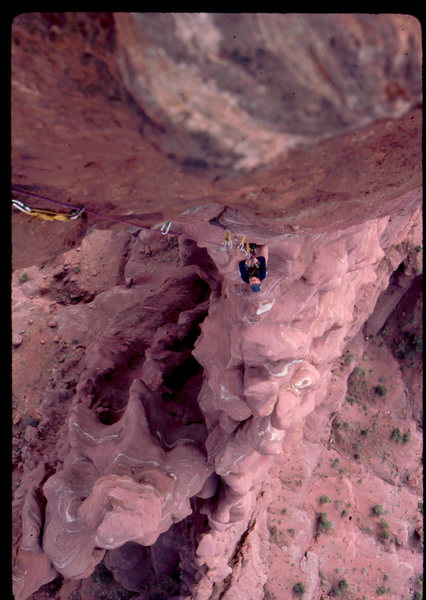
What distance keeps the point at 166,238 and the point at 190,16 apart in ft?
26.1

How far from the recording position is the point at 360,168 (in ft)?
11.5

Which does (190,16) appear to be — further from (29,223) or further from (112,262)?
(112,262)

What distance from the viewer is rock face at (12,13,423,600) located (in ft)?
8.09

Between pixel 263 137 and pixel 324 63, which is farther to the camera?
pixel 263 137

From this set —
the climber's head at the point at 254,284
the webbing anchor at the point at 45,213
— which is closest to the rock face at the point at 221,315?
the webbing anchor at the point at 45,213

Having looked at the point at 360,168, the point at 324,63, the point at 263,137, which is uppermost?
the point at 324,63

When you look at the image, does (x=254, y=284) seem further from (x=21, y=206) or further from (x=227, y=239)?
(x=21, y=206)

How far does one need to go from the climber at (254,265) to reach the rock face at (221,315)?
0.17 metres

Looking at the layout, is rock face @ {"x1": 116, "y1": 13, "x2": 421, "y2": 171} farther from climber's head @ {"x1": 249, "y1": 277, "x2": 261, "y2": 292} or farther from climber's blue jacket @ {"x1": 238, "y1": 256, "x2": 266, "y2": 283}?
climber's head @ {"x1": 249, "y1": 277, "x2": 261, "y2": 292}

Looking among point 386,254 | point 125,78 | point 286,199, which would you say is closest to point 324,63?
point 125,78

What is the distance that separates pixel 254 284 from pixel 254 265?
0.25m

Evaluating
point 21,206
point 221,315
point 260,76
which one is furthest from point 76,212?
point 221,315

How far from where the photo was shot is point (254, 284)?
4805 mm

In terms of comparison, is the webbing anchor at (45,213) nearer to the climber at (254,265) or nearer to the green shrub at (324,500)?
the climber at (254,265)
